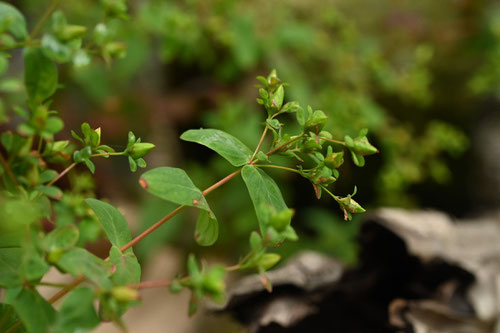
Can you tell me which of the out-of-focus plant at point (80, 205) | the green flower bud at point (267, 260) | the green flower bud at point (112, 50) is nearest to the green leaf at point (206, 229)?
the out-of-focus plant at point (80, 205)

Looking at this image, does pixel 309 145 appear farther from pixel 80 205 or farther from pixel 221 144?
pixel 80 205

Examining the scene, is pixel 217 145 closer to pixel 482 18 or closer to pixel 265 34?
pixel 265 34

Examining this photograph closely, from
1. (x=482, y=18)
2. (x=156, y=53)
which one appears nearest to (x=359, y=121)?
(x=482, y=18)

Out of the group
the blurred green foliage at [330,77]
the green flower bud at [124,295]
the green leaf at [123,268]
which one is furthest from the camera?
the blurred green foliage at [330,77]

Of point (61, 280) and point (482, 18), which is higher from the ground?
point (482, 18)

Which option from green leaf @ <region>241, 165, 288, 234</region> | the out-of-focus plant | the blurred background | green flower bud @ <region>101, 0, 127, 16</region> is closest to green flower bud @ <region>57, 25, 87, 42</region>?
the out-of-focus plant

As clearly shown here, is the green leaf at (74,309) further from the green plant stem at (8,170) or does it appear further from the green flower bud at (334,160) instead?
the green flower bud at (334,160)

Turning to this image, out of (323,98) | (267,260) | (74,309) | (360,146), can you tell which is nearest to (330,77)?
(323,98)

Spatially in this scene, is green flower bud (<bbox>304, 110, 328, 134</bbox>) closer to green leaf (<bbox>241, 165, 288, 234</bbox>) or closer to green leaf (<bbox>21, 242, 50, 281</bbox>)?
green leaf (<bbox>241, 165, 288, 234</bbox>)
